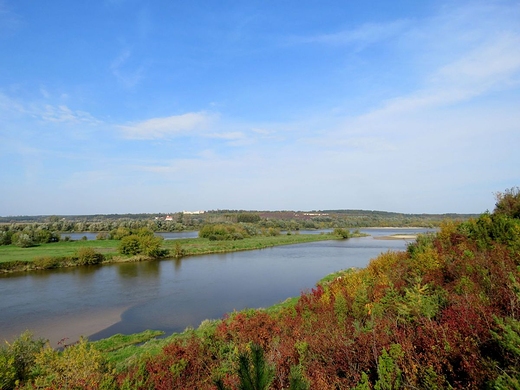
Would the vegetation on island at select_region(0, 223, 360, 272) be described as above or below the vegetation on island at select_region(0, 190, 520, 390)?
below

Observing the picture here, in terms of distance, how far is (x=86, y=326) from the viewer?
1695 centimetres

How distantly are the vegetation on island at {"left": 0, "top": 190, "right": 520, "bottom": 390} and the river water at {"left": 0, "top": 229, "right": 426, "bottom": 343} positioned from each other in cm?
597

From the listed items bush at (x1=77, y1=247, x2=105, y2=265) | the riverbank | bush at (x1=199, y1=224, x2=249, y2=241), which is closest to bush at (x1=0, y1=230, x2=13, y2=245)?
the riverbank

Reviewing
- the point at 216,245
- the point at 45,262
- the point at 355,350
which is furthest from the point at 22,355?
the point at 216,245

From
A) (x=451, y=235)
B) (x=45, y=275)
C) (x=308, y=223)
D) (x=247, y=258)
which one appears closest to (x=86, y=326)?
(x=45, y=275)

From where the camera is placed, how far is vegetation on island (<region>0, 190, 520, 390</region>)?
12.5ft

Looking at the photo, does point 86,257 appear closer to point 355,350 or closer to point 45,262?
point 45,262

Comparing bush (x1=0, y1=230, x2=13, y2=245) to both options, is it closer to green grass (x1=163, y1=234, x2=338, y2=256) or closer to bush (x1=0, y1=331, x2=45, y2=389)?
green grass (x1=163, y1=234, x2=338, y2=256)

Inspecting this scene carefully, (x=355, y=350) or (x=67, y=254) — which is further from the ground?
(x=355, y=350)

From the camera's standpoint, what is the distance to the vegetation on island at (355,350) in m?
Result: 3.81

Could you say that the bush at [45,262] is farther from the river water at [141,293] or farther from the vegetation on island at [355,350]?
the vegetation on island at [355,350]

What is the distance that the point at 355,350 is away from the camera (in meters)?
5.43

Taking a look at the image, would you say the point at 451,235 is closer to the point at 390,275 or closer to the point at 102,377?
the point at 390,275

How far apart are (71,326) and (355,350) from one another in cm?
1673
